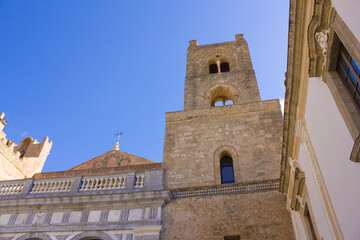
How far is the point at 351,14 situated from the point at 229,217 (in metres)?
7.32

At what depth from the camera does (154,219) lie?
10.2m

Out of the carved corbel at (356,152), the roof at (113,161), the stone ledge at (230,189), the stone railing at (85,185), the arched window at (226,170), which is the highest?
the roof at (113,161)

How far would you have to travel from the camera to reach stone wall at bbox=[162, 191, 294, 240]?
955 cm

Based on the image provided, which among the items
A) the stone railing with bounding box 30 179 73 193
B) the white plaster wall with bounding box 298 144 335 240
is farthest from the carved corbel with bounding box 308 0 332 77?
the stone railing with bounding box 30 179 73 193

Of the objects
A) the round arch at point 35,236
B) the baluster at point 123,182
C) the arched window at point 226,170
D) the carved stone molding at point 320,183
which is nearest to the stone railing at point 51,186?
the round arch at point 35,236

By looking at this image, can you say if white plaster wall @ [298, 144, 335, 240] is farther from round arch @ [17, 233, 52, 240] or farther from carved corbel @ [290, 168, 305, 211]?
round arch @ [17, 233, 52, 240]

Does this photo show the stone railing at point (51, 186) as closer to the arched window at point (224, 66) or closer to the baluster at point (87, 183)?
the baluster at point (87, 183)

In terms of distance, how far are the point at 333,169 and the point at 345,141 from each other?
83cm

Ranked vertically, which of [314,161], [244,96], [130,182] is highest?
[244,96]

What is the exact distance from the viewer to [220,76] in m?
16.3

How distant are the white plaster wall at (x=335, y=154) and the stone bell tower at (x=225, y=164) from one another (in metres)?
4.25

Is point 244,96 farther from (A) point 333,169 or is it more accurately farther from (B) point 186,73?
(A) point 333,169

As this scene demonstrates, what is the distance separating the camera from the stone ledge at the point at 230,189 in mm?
10578

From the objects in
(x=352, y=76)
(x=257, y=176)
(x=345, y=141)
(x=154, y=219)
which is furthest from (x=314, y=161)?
(x=154, y=219)
